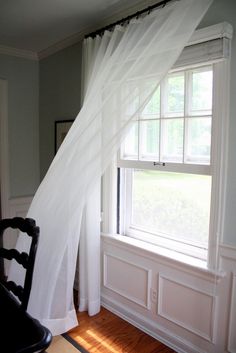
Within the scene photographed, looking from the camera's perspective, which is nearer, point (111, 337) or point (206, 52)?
point (206, 52)

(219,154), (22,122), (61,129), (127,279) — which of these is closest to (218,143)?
(219,154)

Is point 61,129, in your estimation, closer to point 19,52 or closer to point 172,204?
point 19,52

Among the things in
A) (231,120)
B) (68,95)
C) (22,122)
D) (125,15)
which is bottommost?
(231,120)

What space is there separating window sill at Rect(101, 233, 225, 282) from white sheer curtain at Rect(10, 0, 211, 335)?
1.42 ft

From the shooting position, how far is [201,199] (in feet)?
6.42

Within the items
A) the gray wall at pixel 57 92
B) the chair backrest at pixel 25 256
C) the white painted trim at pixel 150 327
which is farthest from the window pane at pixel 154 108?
the white painted trim at pixel 150 327

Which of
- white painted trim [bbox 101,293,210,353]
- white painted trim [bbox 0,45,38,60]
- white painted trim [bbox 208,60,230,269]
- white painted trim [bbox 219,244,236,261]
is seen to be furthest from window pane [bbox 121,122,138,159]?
white painted trim [bbox 0,45,38,60]

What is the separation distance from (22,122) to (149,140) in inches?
66.0

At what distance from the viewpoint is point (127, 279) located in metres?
2.38

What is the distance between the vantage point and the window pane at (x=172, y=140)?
1.99 meters

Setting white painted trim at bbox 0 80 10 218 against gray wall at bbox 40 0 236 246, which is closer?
gray wall at bbox 40 0 236 246

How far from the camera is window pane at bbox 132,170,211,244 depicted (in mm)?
1964

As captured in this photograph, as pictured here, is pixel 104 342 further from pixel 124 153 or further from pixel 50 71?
pixel 50 71

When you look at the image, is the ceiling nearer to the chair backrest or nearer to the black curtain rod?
the black curtain rod
